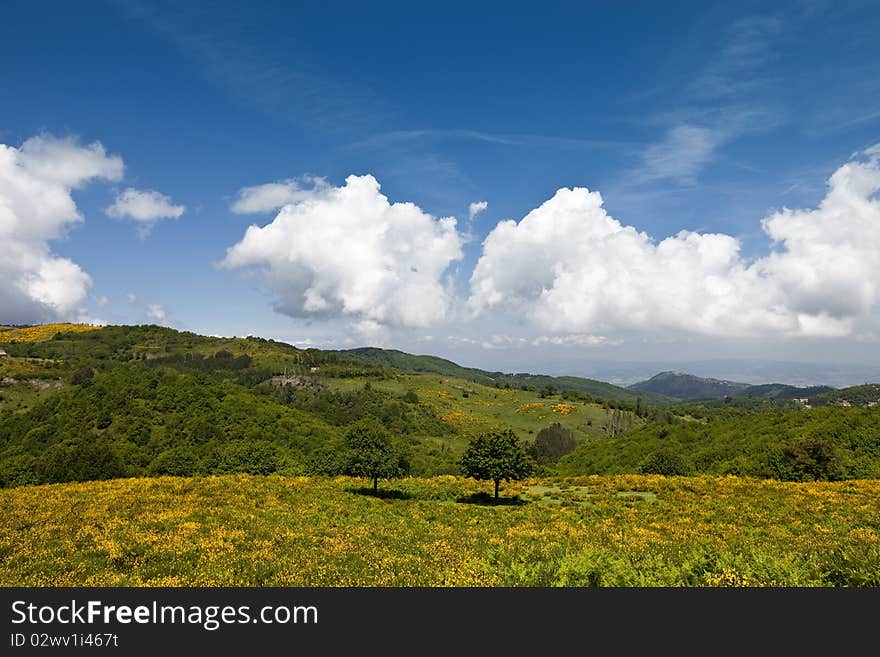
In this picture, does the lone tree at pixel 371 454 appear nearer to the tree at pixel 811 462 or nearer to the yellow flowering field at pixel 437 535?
the yellow flowering field at pixel 437 535

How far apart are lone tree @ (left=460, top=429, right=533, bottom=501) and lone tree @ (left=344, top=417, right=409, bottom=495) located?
23.0 ft

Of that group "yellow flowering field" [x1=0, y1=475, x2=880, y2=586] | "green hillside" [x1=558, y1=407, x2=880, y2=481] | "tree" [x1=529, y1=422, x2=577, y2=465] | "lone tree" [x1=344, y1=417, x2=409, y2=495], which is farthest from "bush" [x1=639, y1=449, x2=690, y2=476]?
"tree" [x1=529, y1=422, x2=577, y2=465]

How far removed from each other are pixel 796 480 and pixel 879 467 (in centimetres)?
754

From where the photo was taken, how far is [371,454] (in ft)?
131

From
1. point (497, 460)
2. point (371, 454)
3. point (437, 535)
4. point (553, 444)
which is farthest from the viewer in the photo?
point (553, 444)

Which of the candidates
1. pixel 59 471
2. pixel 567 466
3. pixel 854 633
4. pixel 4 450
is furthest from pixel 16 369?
pixel 854 633

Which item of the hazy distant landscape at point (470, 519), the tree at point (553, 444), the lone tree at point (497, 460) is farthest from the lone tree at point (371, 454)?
the tree at point (553, 444)

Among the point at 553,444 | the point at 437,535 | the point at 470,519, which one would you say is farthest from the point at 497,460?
the point at 553,444

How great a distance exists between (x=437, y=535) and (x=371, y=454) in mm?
18240

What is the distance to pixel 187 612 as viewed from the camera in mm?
8516

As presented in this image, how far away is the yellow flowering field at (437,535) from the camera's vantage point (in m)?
13.2

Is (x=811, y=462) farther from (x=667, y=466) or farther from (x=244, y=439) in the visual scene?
(x=244, y=439)

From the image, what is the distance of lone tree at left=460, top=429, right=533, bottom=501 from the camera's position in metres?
36.0

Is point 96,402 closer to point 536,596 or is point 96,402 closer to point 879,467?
point 536,596
